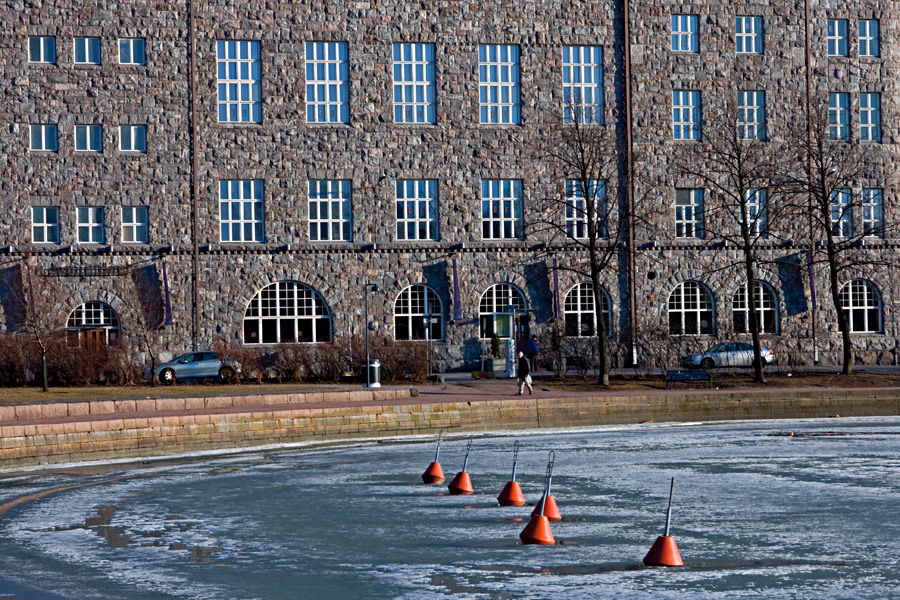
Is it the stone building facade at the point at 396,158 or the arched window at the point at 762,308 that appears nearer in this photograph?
the stone building facade at the point at 396,158

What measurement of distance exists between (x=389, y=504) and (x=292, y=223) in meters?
35.5

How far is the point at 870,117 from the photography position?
54188 millimetres

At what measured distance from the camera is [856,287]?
5353 centimetres

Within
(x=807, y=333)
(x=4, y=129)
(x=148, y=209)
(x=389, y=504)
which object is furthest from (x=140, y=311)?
(x=389, y=504)

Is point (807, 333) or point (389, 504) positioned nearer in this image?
point (389, 504)

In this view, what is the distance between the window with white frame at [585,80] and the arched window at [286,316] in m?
13.4

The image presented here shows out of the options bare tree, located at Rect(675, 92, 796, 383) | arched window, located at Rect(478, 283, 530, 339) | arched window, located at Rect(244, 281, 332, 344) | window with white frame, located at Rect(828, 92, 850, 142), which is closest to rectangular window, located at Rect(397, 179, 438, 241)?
arched window, located at Rect(478, 283, 530, 339)

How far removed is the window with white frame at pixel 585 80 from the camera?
51.7m

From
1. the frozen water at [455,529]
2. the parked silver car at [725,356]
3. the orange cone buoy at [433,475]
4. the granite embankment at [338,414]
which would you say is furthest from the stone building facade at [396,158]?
the orange cone buoy at [433,475]

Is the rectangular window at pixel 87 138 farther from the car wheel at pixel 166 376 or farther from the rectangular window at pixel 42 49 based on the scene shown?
the car wheel at pixel 166 376

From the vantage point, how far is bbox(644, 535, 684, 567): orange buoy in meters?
10.6

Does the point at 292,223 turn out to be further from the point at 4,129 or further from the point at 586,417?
the point at 586,417

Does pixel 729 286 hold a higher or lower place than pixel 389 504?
higher

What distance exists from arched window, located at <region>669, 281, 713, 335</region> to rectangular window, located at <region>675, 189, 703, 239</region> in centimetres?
218
